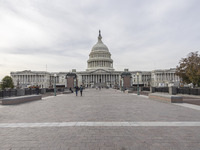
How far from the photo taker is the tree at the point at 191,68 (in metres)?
40.9

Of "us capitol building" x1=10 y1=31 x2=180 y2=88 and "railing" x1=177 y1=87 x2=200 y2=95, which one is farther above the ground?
"us capitol building" x1=10 y1=31 x2=180 y2=88

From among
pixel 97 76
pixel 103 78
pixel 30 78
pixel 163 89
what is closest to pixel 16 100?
pixel 163 89

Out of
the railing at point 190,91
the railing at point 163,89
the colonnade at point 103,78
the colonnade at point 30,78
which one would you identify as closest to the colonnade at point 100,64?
the colonnade at point 103,78

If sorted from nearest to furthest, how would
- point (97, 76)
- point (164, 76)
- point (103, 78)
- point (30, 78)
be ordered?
point (164, 76) < point (103, 78) < point (97, 76) < point (30, 78)

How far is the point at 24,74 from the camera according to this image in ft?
478

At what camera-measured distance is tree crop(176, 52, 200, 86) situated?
134ft

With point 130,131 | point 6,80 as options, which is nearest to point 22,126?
point 130,131

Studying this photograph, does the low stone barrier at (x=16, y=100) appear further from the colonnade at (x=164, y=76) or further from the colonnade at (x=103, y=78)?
the colonnade at (x=164, y=76)

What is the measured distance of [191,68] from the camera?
41.6 metres

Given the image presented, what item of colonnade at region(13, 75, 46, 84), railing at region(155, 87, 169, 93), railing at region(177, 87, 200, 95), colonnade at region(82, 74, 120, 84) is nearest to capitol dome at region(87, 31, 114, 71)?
colonnade at region(82, 74, 120, 84)

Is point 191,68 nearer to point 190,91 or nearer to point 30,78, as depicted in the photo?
point 190,91

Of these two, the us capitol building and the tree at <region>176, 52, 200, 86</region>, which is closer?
the tree at <region>176, 52, 200, 86</region>

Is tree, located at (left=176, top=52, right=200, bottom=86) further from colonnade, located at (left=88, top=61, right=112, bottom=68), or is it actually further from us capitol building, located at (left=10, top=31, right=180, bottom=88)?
colonnade, located at (left=88, top=61, right=112, bottom=68)

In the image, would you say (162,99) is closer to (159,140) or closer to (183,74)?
(159,140)
